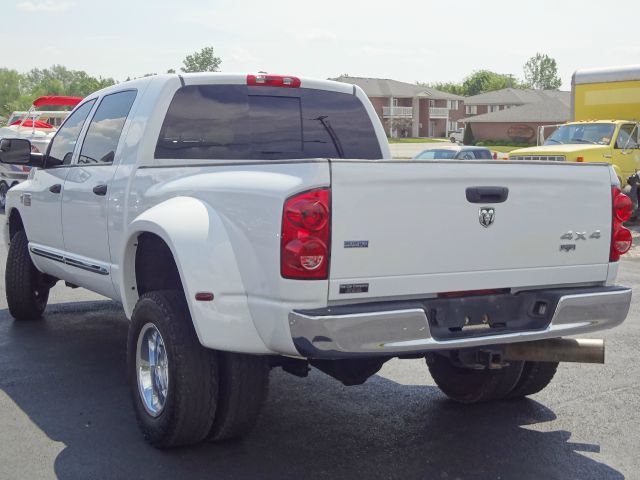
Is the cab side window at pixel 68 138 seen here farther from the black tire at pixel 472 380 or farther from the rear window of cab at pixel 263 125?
the black tire at pixel 472 380

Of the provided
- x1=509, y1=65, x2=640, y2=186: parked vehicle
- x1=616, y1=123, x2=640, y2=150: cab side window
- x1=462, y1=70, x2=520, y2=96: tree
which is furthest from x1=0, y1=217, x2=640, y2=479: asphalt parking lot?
x1=462, y1=70, x2=520, y2=96: tree

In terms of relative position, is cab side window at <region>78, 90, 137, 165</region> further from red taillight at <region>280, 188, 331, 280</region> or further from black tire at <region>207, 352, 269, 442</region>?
red taillight at <region>280, 188, 331, 280</region>

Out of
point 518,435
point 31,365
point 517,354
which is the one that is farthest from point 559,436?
point 31,365

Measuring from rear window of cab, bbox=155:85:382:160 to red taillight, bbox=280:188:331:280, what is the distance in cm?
200

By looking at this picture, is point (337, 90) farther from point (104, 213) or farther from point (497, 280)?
point (497, 280)

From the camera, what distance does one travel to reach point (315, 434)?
5.18 metres

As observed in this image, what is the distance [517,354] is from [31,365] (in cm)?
378

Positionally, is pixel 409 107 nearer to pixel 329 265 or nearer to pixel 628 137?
pixel 628 137

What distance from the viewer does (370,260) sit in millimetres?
4105

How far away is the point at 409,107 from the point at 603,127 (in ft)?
277

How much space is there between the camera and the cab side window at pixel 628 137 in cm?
1947

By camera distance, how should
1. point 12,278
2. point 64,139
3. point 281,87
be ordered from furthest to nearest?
point 12,278 → point 64,139 → point 281,87

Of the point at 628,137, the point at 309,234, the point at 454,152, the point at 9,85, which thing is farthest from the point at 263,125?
the point at 9,85

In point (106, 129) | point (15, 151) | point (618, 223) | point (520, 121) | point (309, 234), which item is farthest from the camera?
point (520, 121)
